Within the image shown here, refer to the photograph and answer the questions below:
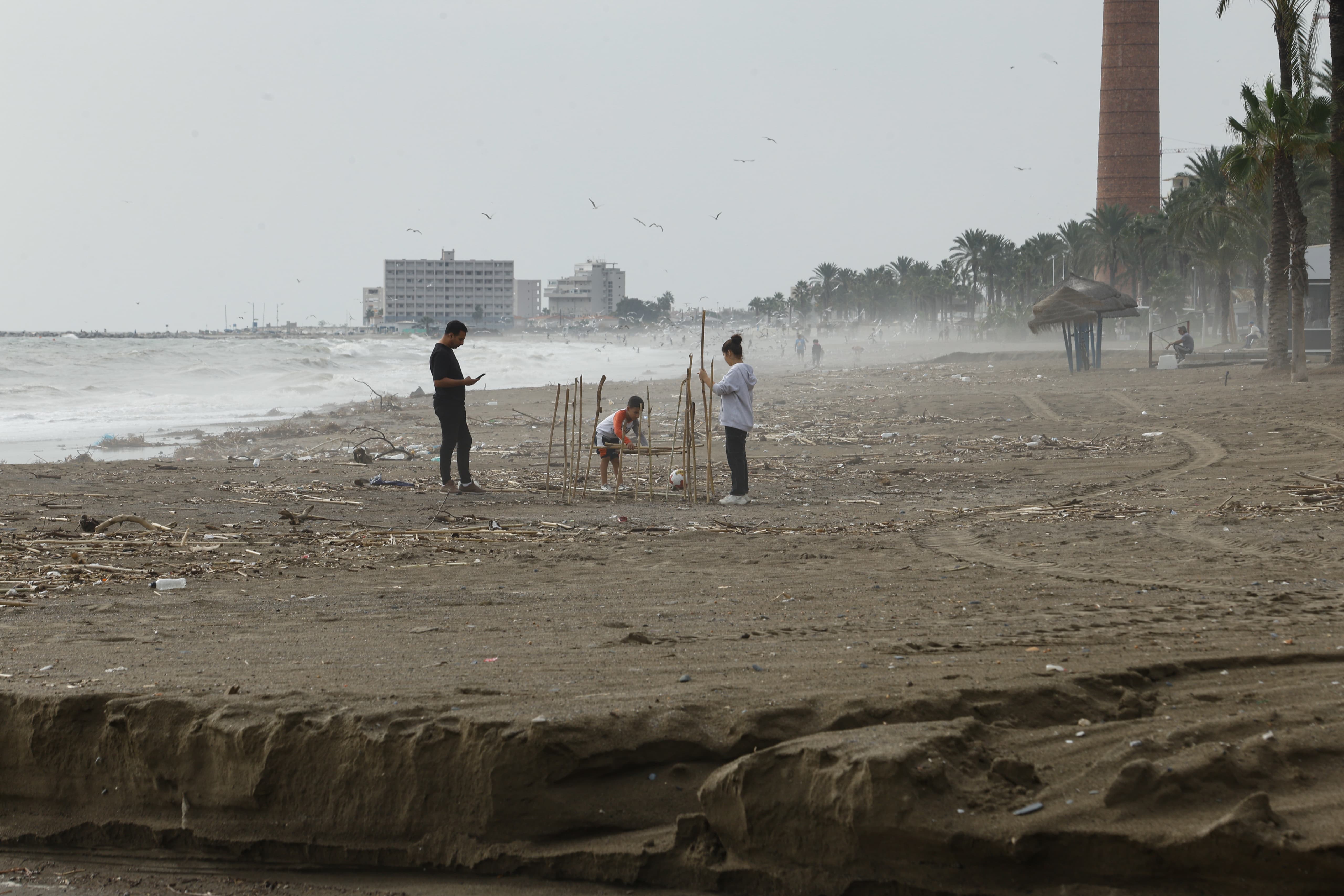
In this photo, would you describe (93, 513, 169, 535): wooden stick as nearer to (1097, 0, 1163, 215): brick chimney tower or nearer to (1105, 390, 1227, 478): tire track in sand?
(1105, 390, 1227, 478): tire track in sand

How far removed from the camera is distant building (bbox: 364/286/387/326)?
146500 mm

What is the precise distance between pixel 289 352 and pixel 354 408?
119 feet

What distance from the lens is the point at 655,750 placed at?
10.6ft

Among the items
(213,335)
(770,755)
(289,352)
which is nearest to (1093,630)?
(770,755)

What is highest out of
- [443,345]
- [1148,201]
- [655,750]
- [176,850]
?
[1148,201]

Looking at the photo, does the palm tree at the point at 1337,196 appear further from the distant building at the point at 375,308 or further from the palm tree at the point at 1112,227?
the distant building at the point at 375,308

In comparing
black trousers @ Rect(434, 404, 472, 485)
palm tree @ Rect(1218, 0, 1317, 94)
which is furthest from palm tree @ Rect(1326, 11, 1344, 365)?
black trousers @ Rect(434, 404, 472, 485)

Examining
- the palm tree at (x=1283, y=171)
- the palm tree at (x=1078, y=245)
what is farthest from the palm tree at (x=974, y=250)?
the palm tree at (x=1283, y=171)

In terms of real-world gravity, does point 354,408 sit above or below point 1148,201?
below

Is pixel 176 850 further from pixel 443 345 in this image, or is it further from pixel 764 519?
pixel 443 345

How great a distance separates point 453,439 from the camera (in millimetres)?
9734

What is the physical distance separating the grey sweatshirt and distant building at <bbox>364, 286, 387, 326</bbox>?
139473 millimetres

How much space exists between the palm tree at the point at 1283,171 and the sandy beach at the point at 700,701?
Result: 15.4 meters

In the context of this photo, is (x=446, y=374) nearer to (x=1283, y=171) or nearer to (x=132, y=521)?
(x=132, y=521)
